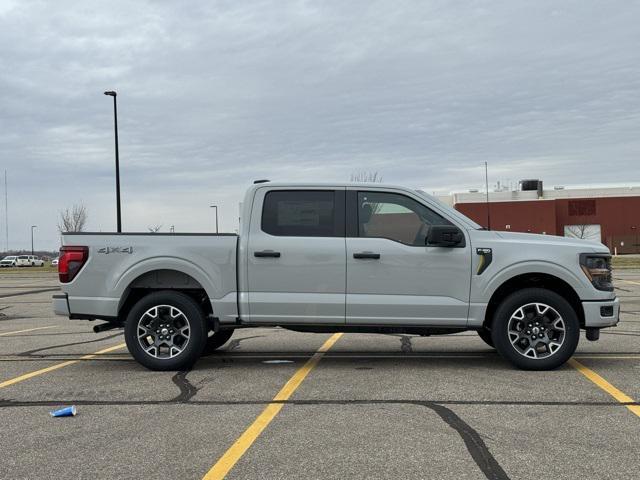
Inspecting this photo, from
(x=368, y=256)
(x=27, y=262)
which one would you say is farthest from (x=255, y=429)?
(x=27, y=262)

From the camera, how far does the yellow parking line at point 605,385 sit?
519 centimetres

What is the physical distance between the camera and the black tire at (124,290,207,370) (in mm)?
6762

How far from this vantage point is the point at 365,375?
6.58 metres

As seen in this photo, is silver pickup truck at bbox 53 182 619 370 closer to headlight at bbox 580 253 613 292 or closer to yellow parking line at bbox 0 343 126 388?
headlight at bbox 580 253 613 292

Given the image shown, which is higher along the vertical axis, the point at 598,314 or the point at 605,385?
the point at 598,314

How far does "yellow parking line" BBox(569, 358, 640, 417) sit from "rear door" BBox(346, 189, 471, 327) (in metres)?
1.37

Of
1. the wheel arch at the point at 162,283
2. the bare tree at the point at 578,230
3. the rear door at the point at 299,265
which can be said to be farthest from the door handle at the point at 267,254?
the bare tree at the point at 578,230

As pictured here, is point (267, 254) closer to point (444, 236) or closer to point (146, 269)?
point (146, 269)

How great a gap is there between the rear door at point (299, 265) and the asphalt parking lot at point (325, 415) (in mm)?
696

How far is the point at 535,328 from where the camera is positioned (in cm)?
657

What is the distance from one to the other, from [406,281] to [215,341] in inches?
115

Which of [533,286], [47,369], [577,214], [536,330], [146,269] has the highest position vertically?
[577,214]

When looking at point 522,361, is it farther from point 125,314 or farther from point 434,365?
point 125,314

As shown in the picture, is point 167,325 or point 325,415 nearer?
point 325,415
